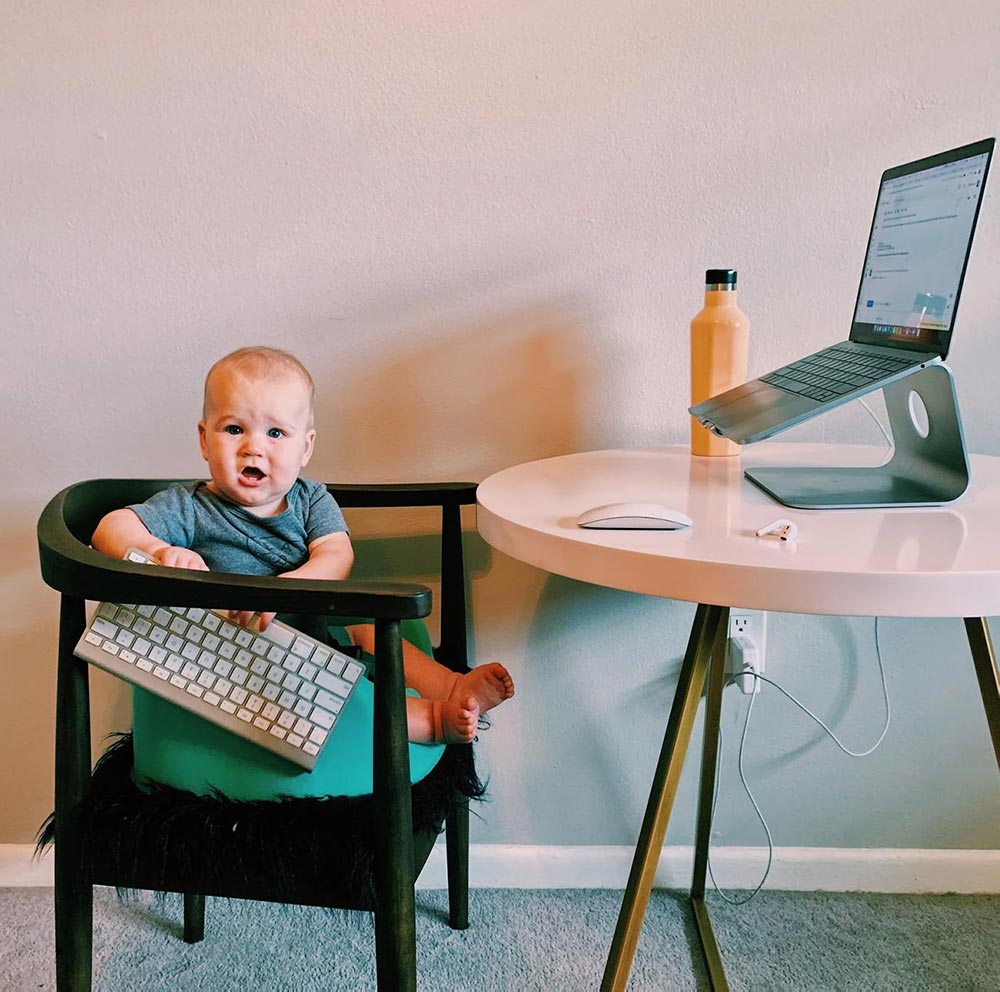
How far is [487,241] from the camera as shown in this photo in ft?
4.42

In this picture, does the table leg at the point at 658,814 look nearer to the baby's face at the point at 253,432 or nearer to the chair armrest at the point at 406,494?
the chair armrest at the point at 406,494

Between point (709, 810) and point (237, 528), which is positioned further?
point (709, 810)

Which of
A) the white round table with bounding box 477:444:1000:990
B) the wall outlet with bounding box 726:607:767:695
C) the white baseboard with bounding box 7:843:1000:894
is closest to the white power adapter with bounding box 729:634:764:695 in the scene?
the wall outlet with bounding box 726:607:767:695

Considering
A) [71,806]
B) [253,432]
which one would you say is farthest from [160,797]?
[253,432]

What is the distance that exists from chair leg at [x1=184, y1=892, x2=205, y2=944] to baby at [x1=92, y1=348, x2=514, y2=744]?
529mm

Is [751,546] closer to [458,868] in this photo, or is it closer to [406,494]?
[406,494]

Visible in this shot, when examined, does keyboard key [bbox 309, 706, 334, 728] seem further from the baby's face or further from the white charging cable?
the white charging cable

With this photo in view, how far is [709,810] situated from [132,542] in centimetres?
93

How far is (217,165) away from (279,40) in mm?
189

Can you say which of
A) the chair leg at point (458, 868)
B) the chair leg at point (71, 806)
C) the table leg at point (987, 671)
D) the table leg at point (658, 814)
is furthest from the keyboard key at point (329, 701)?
the table leg at point (987, 671)

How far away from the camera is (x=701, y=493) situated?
105cm

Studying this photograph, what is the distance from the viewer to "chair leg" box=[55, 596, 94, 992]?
0.96m

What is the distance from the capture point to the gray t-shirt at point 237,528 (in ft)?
3.72

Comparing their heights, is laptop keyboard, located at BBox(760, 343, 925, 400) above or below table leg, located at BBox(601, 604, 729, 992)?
above
